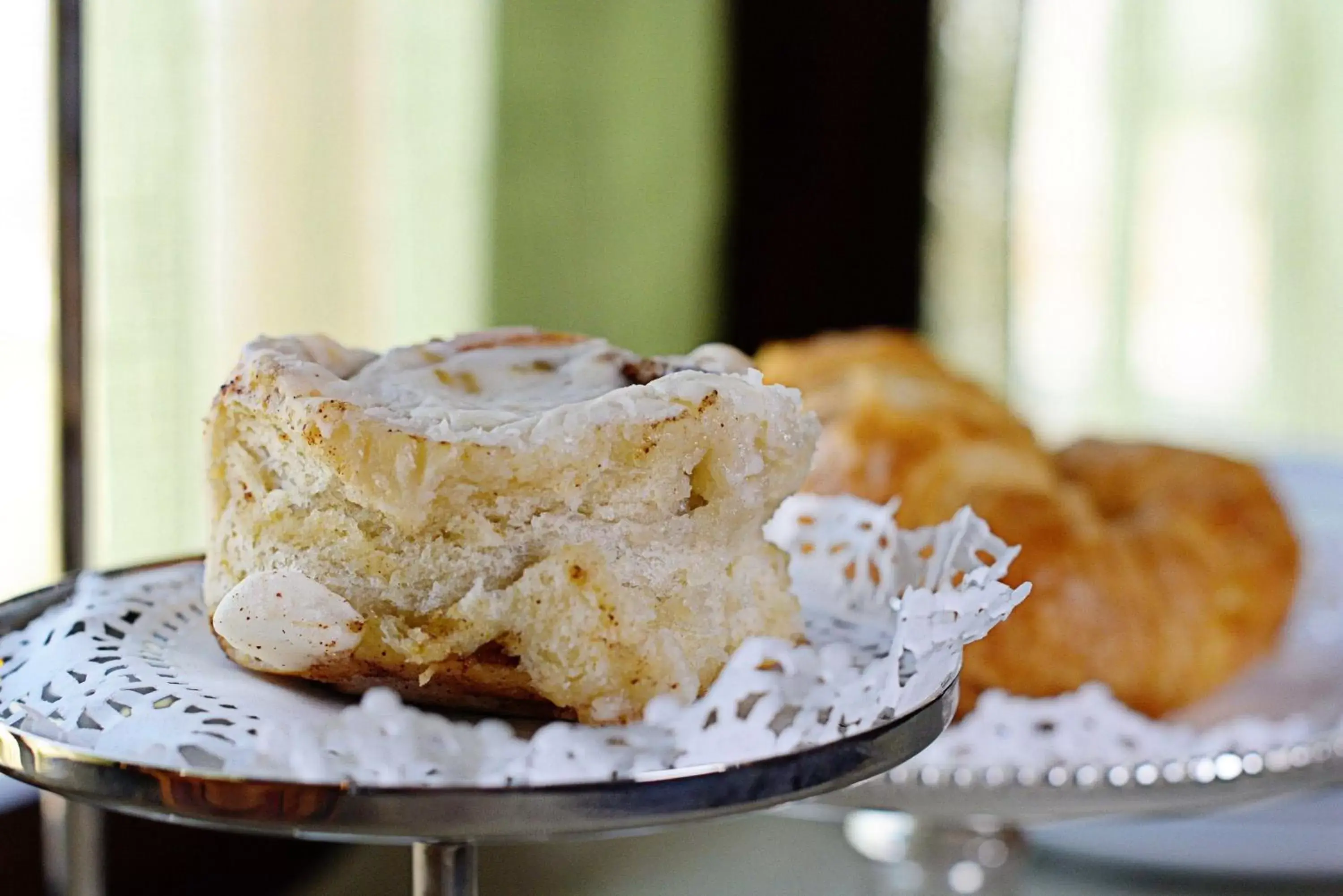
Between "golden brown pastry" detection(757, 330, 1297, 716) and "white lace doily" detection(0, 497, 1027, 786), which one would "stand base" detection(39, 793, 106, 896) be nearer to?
"white lace doily" detection(0, 497, 1027, 786)

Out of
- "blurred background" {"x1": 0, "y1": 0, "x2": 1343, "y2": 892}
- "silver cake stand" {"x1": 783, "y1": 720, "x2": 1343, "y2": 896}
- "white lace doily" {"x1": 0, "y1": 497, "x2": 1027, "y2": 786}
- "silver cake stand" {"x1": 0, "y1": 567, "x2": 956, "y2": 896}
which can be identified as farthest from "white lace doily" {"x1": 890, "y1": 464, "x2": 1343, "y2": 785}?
"blurred background" {"x1": 0, "y1": 0, "x2": 1343, "y2": 892}

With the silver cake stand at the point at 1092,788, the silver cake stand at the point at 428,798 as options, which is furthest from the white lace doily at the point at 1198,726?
the silver cake stand at the point at 428,798

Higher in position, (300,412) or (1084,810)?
(300,412)

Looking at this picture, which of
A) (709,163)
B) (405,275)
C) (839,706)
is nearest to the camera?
(839,706)

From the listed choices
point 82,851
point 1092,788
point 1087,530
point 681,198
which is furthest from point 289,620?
point 681,198

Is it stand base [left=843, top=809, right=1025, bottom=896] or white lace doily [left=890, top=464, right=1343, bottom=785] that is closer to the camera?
white lace doily [left=890, top=464, right=1343, bottom=785]

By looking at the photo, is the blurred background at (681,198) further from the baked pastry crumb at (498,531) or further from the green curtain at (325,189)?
the baked pastry crumb at (498,531)

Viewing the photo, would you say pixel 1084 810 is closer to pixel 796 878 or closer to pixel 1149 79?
pixel 796 878

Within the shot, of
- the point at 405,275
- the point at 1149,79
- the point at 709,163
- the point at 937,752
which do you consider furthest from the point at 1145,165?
the point at 937,752
